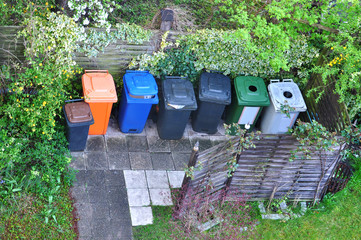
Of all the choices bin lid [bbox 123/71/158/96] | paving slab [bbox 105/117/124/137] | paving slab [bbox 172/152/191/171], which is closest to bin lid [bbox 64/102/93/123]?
bin lid [bbox 123/71/158/96]

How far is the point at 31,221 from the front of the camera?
6152 millimetres

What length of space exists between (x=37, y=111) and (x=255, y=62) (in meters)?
4.31

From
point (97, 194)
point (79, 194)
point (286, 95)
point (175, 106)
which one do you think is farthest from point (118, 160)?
point (286, 95)

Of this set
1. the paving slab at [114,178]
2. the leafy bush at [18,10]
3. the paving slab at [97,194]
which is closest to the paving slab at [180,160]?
the paving slab at [114,178]

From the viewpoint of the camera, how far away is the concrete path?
650 cm

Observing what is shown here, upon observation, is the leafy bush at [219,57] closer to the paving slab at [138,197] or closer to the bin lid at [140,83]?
the bin lid at [140,83]

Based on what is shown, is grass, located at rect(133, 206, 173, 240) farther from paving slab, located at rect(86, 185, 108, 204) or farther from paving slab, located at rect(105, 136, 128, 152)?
paving slab, located at rect(105, 136, 128, 152)

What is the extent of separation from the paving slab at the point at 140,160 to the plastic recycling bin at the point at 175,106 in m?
0.60

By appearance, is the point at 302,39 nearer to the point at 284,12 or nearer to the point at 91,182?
the point at 284,12

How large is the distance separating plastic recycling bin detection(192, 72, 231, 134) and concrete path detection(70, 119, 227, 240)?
0.25 meters

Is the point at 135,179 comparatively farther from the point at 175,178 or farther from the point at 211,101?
the point at 211,101

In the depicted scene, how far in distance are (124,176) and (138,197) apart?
0.51 metres

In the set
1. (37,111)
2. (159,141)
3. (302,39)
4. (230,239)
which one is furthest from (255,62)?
(37,111)

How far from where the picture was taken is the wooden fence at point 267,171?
6.42m
